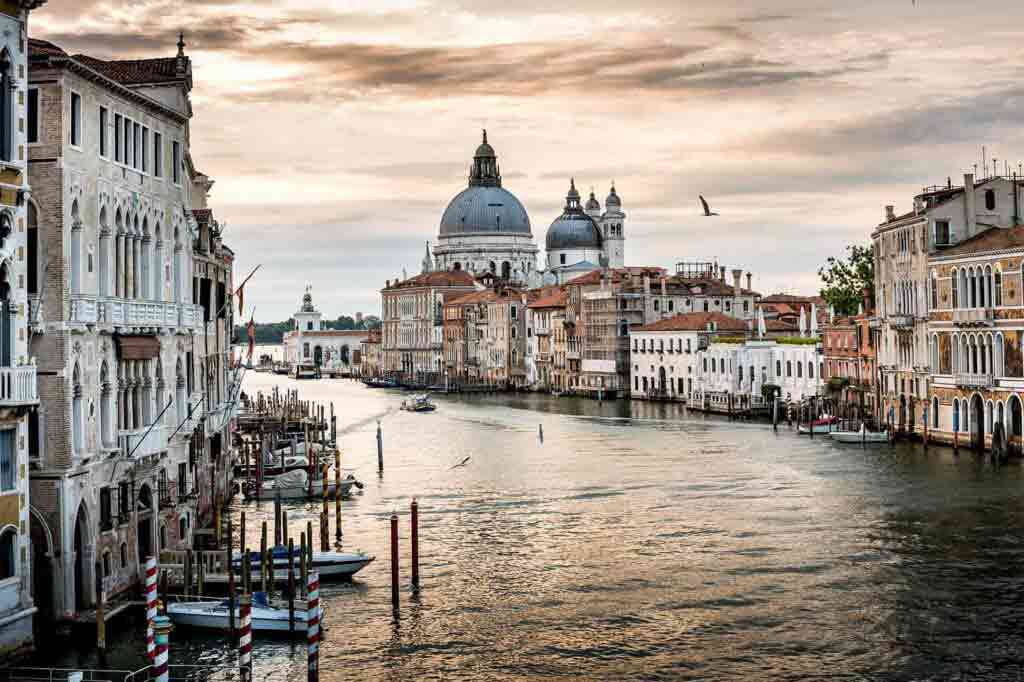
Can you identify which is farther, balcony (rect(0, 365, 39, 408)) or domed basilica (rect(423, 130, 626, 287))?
domed basilica (rect(423, 130, 626, 287))

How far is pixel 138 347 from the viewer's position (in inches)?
744

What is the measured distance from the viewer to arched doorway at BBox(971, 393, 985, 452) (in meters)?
38.0

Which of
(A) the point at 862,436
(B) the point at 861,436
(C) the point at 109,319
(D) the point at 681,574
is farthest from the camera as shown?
(B) the point at 861,436

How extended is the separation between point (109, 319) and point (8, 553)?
3.71 metres

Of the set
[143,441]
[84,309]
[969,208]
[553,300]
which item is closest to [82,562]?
[143,441]

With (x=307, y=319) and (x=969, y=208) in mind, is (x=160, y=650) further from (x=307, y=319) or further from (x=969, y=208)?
(x=307, y=319)

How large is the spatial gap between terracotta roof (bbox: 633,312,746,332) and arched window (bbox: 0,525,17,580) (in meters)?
55.0

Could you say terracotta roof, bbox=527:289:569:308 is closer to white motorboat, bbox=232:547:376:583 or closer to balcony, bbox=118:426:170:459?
white motorboat, bbox=232:547:376:583

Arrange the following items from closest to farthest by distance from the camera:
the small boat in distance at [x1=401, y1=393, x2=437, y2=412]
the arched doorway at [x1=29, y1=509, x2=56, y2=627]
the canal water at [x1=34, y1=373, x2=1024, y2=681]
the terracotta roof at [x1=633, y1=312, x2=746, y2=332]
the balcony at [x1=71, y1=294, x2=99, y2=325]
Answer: the arched doorway at [x1=29, y1=509, x2=56, y2=627] < the balcony at [x1=71, y1=294, x2=99, y2=325] < the canal water at [x1=34, y1=373, x2=1024, y2=681] < the terracotta roof at [x1=633, y1=312, x2=746, y2=332] < the small boat in distance at [x1=401, y1=393, x2=437, y2=412]

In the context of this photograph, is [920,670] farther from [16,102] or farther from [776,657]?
[16,102]

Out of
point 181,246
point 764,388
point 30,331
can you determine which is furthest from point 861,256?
point 30,331

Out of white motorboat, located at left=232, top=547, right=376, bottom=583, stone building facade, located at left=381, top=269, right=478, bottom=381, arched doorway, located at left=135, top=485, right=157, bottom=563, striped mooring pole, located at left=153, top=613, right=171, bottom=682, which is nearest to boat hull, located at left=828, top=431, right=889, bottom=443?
white motorboat, located at left=232, top=547, right=376, bottom=583

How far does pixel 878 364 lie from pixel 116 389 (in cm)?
3215

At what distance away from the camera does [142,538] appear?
1962 centimetres
